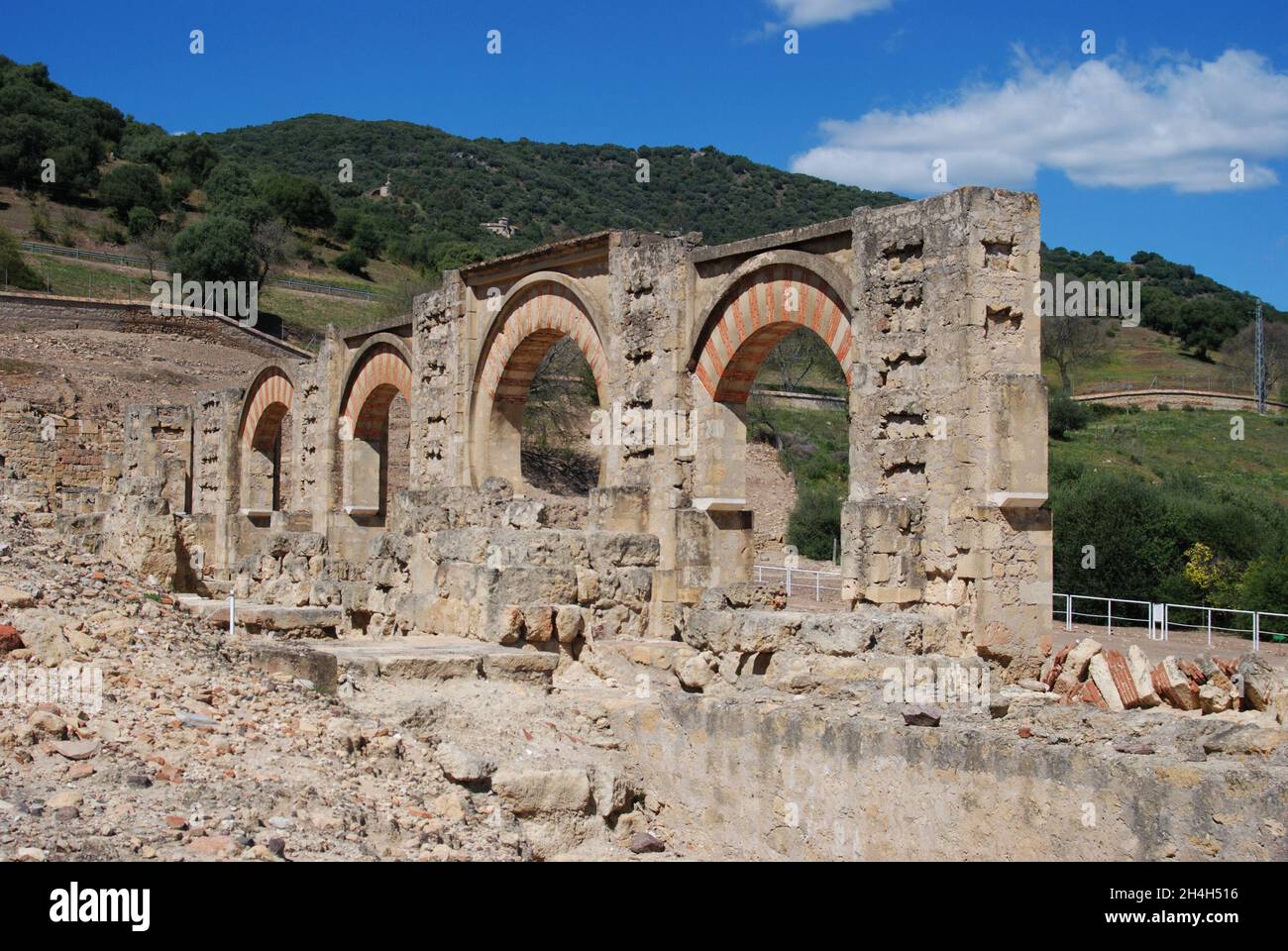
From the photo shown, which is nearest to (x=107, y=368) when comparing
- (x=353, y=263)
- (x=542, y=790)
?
(x=353, y=263)

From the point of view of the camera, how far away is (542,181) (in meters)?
69.2

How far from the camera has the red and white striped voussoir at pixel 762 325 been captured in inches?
419

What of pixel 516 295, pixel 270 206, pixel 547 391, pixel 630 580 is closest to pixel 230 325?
pixel 547 391

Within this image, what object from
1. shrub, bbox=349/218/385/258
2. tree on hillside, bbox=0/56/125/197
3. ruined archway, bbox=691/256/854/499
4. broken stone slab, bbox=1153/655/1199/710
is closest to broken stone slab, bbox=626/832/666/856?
broken stone slab, bbox=1153/655/1199/710

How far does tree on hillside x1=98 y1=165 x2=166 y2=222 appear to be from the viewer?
158 feet

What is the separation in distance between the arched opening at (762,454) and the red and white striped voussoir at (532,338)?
1687 millimetres

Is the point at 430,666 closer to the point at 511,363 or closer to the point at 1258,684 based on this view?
the point at 1258,684

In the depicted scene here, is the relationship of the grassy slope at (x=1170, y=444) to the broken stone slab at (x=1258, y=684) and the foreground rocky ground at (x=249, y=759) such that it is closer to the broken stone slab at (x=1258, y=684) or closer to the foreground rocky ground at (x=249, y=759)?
the broken stone slab at (x=1258, y=684)

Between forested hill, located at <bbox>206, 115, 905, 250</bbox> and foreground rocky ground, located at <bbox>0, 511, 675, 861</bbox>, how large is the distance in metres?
45.0

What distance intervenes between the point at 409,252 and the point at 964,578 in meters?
45.2

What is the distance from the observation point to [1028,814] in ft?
17.4

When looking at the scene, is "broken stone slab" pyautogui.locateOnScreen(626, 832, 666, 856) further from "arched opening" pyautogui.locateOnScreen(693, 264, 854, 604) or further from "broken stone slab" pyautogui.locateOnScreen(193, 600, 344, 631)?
"arched opening" pyautogui.locateOnScreen(693, 264, 854, 604)

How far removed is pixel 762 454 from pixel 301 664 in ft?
85.3
